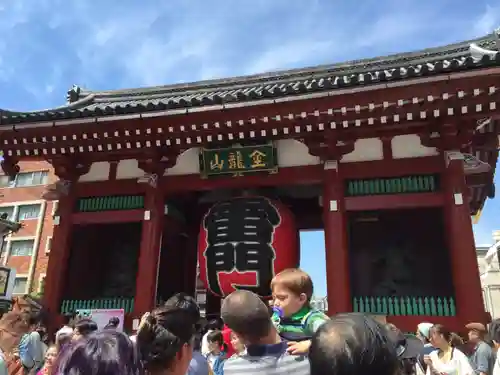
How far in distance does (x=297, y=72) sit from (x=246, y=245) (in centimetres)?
620

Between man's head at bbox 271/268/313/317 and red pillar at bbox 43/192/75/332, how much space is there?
22.8ft

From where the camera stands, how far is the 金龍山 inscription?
7922 mm

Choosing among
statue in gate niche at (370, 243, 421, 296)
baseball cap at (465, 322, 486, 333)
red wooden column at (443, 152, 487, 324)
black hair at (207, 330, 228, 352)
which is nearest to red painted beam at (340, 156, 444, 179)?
red wooden column at (443, 152, 487, 324)

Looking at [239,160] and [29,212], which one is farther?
[29,212]

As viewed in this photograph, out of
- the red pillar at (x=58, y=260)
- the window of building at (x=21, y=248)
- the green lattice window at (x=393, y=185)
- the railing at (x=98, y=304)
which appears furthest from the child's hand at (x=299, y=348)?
the window of building at (x=21, y=248)

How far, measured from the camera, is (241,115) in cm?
729

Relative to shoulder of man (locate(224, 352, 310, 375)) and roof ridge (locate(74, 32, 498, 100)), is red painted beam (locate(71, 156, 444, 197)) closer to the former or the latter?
roof ridge (locate(74, 32, 498, 100))

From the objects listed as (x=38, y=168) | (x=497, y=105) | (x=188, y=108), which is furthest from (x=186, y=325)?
(x=38, y=168)

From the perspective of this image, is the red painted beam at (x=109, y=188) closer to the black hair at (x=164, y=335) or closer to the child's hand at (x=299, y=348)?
the black hair at (x=164, y=335)

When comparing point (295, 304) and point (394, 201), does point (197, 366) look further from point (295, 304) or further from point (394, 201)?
point (394, 201)

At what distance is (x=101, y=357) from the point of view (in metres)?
1.38

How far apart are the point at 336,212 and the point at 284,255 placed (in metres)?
1.19

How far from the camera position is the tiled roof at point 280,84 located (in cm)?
651

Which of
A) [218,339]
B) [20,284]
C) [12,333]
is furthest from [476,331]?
[20,284]
